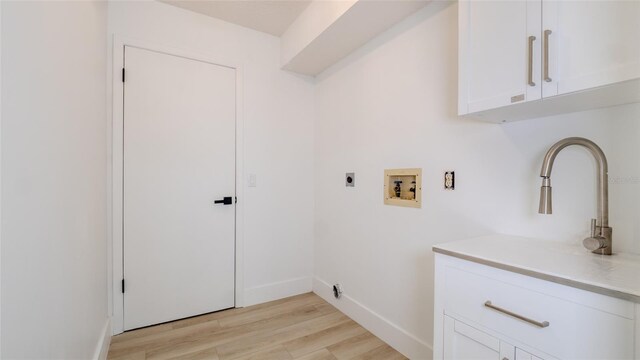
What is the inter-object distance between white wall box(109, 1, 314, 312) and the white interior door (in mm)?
163

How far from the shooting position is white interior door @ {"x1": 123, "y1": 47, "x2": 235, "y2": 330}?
2.17m

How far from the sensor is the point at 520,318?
3.09 ft

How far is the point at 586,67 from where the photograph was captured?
0.91 metres

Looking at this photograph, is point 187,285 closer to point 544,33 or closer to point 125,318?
point 125,318

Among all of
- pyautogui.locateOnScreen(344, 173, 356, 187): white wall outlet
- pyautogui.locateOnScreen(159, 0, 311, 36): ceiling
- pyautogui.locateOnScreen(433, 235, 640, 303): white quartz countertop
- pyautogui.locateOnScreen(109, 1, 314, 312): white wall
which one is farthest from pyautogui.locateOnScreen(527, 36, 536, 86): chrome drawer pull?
pyautogui.locateOnScreen(109, 1, 314, 312): white wall

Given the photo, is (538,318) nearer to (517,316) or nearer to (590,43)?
(517,316)

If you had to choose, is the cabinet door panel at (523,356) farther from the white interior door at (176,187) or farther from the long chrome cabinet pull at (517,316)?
the white interior door at (176,187)

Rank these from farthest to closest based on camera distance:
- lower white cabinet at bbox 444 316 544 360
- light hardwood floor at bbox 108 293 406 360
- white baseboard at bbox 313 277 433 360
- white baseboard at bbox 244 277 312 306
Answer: white baseboard at bbox 244 277 312 306 < light hardwood floor at bbox 108 293 406 360 < white baseboard at bbox 313 277 433 360 < lower white cabinet at bbox 444 316 544 360

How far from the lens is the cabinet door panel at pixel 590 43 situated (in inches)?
32.8

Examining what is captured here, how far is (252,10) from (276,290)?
8.15ft

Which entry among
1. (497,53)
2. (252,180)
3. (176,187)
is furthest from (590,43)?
(176,187)

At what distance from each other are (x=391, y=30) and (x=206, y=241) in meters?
2.20

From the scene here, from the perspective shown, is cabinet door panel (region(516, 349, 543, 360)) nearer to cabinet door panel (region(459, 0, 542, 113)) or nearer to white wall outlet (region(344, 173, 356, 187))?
cabinet door panel (region(459, 0, 542, 113))

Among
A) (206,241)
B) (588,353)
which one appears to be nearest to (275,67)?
(206,241)
